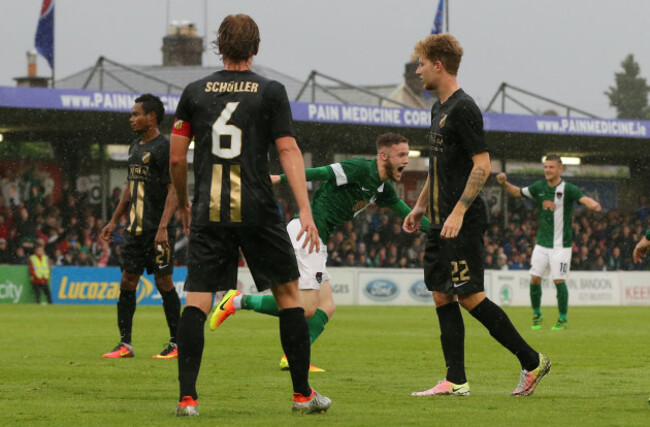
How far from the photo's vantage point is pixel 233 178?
604 centimetres

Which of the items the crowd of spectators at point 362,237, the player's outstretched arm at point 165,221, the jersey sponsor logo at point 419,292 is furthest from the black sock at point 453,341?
the jersey sponsor logo at point 419,292

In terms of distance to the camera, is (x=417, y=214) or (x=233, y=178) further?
(x=417, y=214)

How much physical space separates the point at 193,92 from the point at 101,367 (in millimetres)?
4078

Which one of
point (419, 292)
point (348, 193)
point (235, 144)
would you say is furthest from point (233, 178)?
point (419, 292)

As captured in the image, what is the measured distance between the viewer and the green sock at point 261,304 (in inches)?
361

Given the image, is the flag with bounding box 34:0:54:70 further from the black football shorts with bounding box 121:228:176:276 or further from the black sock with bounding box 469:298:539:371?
the black sock with bounding box 469:298:539:371

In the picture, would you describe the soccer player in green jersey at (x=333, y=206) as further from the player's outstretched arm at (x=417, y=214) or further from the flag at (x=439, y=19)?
the flag at (x=439, y=19)

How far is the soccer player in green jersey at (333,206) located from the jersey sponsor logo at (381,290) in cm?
1829

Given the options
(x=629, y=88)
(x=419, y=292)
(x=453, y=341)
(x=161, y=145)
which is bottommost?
(x=419, y=292)

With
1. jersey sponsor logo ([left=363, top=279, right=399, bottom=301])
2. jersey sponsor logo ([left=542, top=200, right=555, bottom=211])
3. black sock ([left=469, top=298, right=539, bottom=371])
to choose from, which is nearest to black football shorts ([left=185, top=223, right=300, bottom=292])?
black sock ([left=469, top=298, right=539, bottom=371])

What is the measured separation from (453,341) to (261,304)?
2.21 m

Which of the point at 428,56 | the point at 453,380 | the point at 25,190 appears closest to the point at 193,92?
the point at 428,56

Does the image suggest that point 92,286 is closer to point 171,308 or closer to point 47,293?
point 47,293

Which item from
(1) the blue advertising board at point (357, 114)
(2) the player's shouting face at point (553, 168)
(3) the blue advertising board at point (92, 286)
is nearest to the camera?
(2) the player's shouting face at point (553, 168)
